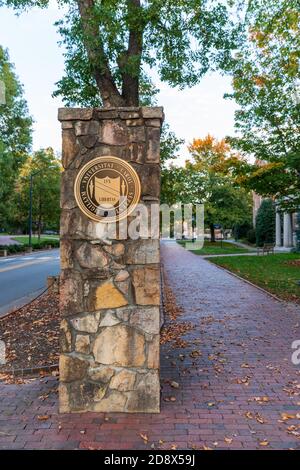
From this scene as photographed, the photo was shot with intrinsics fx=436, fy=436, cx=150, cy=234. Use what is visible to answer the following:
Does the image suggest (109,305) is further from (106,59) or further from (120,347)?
(106,59)

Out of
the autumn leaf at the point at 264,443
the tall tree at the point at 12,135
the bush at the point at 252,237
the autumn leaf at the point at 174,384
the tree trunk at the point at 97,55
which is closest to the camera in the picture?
the autumn leaf at the point at 264,443

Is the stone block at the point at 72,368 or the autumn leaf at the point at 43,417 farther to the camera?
the stone block at the point at 72,368

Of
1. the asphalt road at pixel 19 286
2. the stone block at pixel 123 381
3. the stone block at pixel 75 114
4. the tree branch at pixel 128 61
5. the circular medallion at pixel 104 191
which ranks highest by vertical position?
the tree branch at pixel 128 61

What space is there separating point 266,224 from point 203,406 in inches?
1613

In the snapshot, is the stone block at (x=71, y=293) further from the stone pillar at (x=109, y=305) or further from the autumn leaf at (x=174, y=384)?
the autumn leaf at (x=174, y=384)

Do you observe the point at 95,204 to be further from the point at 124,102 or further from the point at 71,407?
the point at 124,102

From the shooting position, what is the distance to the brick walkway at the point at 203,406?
3.83 m

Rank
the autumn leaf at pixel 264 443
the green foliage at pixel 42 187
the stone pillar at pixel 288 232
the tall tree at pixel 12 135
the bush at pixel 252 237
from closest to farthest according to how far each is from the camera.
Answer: the autumn leaf at pixel 264 443 → the tall tree at pixel 12 135 → the stone pillar at pixel 288 232 → the green foliage at pixel 42 187 → the bush at pixel 252 237

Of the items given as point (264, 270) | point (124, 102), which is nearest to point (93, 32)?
point (124, 102)

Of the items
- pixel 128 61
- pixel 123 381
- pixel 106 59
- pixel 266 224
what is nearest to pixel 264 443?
pixel 123 381

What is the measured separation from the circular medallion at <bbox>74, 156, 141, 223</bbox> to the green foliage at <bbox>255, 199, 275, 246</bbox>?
134ft

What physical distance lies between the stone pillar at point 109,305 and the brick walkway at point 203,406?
0.23 meters

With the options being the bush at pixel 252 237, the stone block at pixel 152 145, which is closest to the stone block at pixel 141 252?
the stone block at pixel 152 145

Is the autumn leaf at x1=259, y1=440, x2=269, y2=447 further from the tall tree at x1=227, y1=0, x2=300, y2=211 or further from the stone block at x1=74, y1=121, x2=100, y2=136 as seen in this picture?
the tall tree at x1=227, y1=0, x2=300, y2=211
